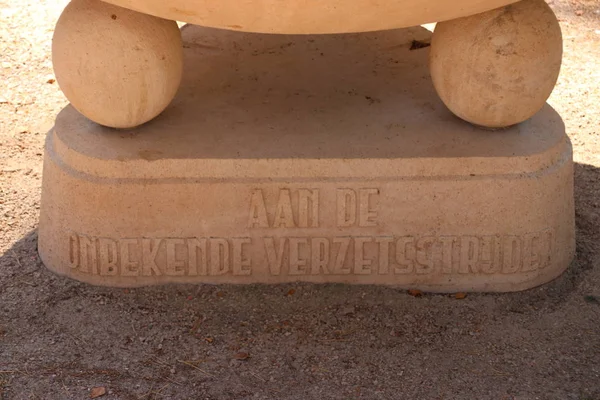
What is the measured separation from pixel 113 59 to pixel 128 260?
581mm

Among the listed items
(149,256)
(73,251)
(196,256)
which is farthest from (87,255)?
(196,256)

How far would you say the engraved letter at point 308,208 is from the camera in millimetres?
2631

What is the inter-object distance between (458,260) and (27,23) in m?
2.71

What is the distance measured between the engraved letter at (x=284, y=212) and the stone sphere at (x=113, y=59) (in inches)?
17.5

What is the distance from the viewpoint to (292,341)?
100 inches

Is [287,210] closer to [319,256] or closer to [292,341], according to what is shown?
[319,256]

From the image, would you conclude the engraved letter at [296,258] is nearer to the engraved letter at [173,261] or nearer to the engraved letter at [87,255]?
the engraved letter at [173,261]

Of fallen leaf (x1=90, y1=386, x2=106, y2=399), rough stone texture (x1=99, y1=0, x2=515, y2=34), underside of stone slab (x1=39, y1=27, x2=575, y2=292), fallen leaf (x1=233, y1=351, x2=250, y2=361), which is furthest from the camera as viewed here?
underside of stone slab (x1=39, y1=27, x2=575, y2=292)

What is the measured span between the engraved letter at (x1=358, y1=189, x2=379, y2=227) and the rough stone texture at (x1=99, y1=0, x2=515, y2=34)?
519 mm

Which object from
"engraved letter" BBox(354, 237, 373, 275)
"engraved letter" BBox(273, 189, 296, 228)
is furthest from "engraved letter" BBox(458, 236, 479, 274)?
"engraved letter" BBox(273, 189, 296, 228)

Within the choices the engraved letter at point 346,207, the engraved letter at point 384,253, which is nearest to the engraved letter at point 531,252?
the engraved letter at point 384,253

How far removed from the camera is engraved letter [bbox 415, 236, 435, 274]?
2691 mm

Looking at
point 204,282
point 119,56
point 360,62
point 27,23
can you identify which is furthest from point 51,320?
point 27,23

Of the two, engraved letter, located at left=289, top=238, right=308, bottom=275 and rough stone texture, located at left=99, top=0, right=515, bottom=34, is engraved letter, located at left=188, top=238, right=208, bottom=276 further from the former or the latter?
rough stone texture, located at left=99, top=0, right=515, bottom=34
